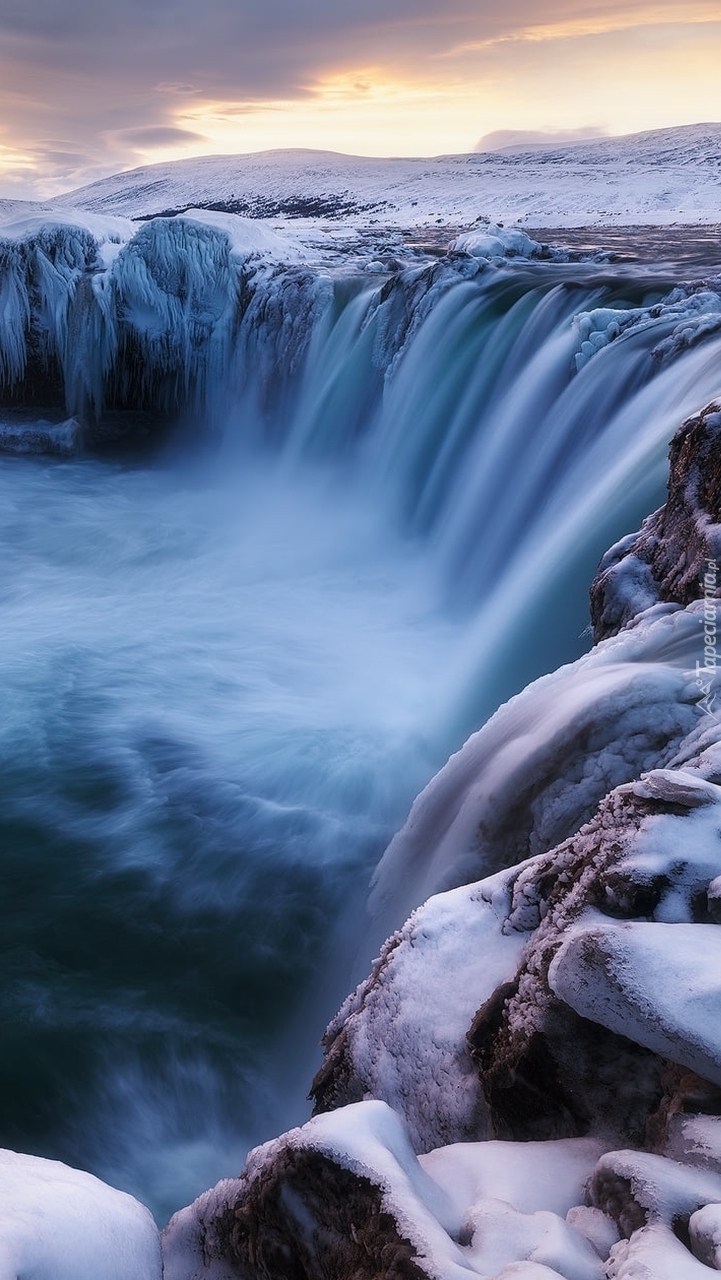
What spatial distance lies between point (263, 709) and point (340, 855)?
1798mm

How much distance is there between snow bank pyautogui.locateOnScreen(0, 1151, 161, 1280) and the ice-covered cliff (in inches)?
9.8

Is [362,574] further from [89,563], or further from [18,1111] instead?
[18,1111]

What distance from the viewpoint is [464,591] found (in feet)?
25.4

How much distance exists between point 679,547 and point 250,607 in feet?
18.3

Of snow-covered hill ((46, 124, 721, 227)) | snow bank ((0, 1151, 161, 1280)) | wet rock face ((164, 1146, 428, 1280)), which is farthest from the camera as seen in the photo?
snow-covered hill ((46, 124, 721, 227))

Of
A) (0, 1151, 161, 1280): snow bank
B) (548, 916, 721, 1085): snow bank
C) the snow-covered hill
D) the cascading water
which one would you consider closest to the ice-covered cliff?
(548, 916, 721, 1085): snow bank

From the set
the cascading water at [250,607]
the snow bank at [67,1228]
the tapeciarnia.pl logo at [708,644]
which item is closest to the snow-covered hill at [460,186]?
the cascading water at [250,607]

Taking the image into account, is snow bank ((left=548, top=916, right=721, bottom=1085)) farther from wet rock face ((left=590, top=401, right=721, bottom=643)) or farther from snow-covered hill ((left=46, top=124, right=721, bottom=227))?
snow-covered hill ((left=46, top=124, right=721, bottom=227))

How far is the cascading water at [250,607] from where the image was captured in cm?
402

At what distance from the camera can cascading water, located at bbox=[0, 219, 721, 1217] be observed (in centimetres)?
402

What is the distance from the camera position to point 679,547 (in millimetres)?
3375

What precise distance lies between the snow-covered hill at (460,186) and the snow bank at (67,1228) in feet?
71.8

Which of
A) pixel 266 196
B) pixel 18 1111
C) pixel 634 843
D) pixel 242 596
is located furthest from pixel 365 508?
pixel 266 196

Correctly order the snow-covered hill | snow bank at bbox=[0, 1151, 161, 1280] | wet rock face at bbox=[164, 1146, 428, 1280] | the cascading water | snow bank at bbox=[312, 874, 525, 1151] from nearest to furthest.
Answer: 1. snow bank at bbox=[0, 1151, 161, 1280]
2. wet rock face at bbox=[164, 1146, 428, 1280]
3. snow bank at bbox=[312, 874, 525, 1151]
4. the cascading water
5. the snow-covered hill
